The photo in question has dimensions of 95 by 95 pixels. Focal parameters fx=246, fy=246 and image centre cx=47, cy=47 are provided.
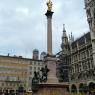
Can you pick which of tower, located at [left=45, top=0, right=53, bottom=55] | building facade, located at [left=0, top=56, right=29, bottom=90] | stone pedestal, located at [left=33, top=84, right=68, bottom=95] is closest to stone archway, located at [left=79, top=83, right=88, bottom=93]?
tower, located at [left=45, top=0, right=53, bottom=55]

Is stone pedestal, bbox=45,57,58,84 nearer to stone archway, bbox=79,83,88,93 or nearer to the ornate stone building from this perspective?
stone archway, bbox=79,83,88,93

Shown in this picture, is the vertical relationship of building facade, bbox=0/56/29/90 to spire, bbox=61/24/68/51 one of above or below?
below

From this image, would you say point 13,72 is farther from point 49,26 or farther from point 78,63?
point 49,26

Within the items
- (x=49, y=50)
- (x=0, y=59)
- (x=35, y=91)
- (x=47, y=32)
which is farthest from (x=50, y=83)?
(x=0, y=59)

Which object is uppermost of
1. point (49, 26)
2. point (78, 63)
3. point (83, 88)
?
point (49, 26)

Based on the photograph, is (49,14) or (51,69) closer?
(51,69)

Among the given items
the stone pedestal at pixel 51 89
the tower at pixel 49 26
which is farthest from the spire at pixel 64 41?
the stone pedestal at pixel 51 89

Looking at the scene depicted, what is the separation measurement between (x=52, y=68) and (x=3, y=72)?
69.7 meters

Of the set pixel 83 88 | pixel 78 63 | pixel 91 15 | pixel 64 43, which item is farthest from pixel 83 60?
pixel 64 43

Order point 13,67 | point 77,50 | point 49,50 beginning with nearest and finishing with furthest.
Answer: point 49,50, point 77,50, point 13,67

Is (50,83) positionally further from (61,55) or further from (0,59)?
(0,59)

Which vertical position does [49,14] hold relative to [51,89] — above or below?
above

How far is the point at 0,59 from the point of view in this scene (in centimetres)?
10106

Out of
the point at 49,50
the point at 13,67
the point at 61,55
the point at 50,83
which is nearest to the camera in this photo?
the point at 50,83
